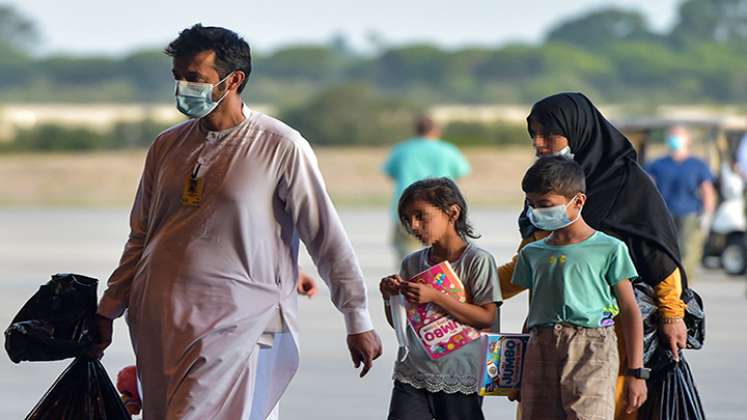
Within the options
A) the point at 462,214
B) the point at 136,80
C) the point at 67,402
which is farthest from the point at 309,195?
the point at 136,80

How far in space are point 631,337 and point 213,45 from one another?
173cm

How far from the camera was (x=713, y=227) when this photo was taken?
60.7 ft

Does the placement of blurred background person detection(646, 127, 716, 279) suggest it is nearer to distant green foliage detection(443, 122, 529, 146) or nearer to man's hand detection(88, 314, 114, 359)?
man's hand detection(88, 314, 114, 359)

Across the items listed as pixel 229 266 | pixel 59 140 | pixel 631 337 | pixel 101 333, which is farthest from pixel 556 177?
pixel 59 140

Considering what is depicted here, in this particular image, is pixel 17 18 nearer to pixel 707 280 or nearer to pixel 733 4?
pixel 733 4

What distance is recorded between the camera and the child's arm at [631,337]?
587 cm

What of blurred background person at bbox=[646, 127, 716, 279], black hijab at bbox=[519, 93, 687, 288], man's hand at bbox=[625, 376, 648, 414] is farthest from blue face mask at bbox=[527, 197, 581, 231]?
blurred background person at bbox=[646, 127, 716, 279]

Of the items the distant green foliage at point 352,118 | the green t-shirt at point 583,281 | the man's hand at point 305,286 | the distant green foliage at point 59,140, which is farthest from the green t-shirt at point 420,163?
the distant green foliage at point 352,118

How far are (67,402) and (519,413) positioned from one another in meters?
1.60

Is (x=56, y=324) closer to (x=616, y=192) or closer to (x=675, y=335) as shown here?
(x=616, y=192)

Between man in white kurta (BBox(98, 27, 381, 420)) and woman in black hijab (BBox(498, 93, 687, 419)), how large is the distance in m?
0.86

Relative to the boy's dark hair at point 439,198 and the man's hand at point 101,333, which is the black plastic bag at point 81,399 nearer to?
the man's hand at point 101,333

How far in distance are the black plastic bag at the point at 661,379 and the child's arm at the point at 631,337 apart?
15 centimetres

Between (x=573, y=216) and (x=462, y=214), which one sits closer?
(x=573, y=216)
